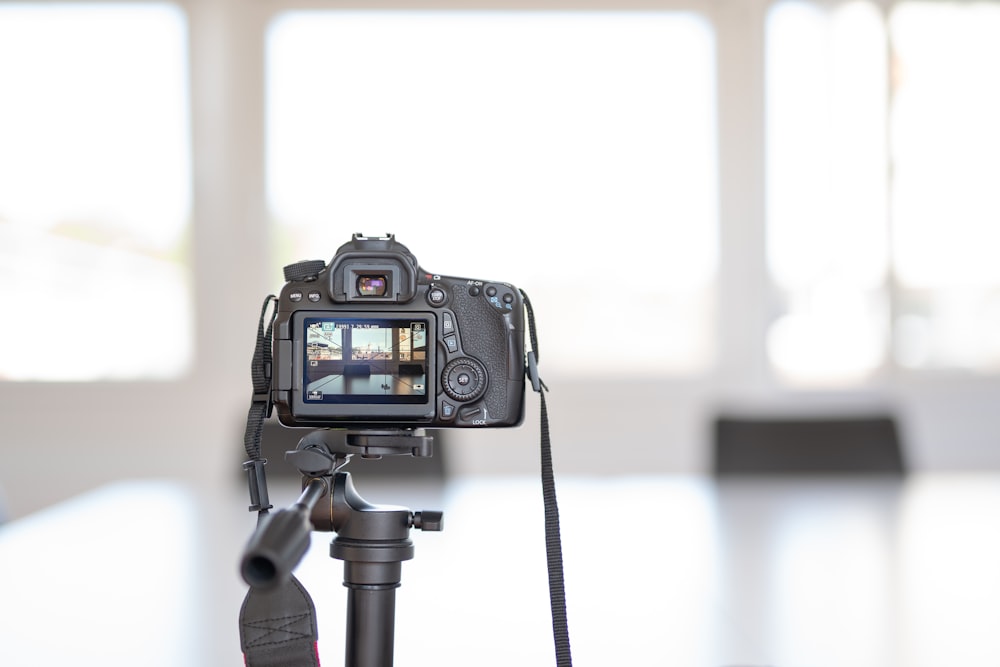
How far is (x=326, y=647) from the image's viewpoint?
110 centimetres

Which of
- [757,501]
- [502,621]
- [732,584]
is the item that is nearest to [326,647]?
[502,621]

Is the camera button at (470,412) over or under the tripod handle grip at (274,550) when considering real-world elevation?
over

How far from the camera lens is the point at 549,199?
180 inches

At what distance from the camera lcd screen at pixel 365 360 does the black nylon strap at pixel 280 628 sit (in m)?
0.16

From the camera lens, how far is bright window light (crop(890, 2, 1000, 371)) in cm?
457

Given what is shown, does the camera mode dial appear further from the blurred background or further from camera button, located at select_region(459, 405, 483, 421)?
the blurred background

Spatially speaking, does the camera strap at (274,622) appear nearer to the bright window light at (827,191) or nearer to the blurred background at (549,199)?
the blurred background at (549,199)

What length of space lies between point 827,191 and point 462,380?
4.04m

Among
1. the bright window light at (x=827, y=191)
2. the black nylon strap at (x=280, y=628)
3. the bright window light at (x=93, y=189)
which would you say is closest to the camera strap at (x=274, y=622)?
the black nylon strap at (x=280, y=628)

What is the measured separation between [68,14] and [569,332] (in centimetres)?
263

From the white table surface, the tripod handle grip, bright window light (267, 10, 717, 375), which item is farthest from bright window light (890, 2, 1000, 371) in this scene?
the tripod handle grip

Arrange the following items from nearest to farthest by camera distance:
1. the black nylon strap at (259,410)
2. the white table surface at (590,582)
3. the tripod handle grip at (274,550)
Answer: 1. the tripod handle grip at (274,550)
2. the black nylon strap at (259,410)
3. the white table surface at (590,582)

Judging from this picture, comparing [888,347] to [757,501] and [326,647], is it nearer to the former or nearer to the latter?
[757,501]

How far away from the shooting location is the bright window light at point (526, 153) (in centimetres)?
454
